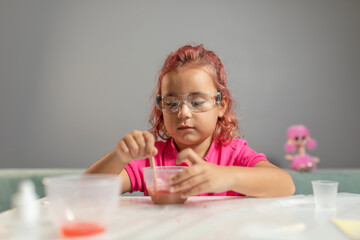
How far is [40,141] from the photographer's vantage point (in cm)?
220

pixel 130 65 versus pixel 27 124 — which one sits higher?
pixel 130 65

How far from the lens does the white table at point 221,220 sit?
57 cm

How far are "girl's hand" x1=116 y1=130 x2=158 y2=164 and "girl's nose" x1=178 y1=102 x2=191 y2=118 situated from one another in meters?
0.35

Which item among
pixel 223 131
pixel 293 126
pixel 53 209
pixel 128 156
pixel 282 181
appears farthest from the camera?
pixel 293 126

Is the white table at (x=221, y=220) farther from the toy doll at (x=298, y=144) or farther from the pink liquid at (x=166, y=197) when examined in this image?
the toy doll at (x=298, y=144)

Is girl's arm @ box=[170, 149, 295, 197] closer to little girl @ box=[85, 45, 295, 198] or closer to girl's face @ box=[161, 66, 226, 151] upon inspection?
little girl @ box=[85, 45, 295, 198]

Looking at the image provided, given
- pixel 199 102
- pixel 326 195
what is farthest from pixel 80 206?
pixel 199 102

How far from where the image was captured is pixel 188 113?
1.20 m

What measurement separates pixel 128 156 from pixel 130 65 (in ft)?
4.79

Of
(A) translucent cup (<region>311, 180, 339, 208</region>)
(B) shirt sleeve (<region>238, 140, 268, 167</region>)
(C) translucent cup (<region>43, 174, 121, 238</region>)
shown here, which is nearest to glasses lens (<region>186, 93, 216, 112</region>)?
(B) shirt sleeve (<region>238, 140, 268, 167</region>)

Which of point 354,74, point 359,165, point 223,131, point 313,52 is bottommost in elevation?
point 359,165

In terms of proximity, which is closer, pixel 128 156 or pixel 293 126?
pixel 128 156

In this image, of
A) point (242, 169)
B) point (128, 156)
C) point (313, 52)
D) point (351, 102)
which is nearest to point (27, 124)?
point (128, 156)

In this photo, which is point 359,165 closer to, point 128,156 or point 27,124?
point 128,156
